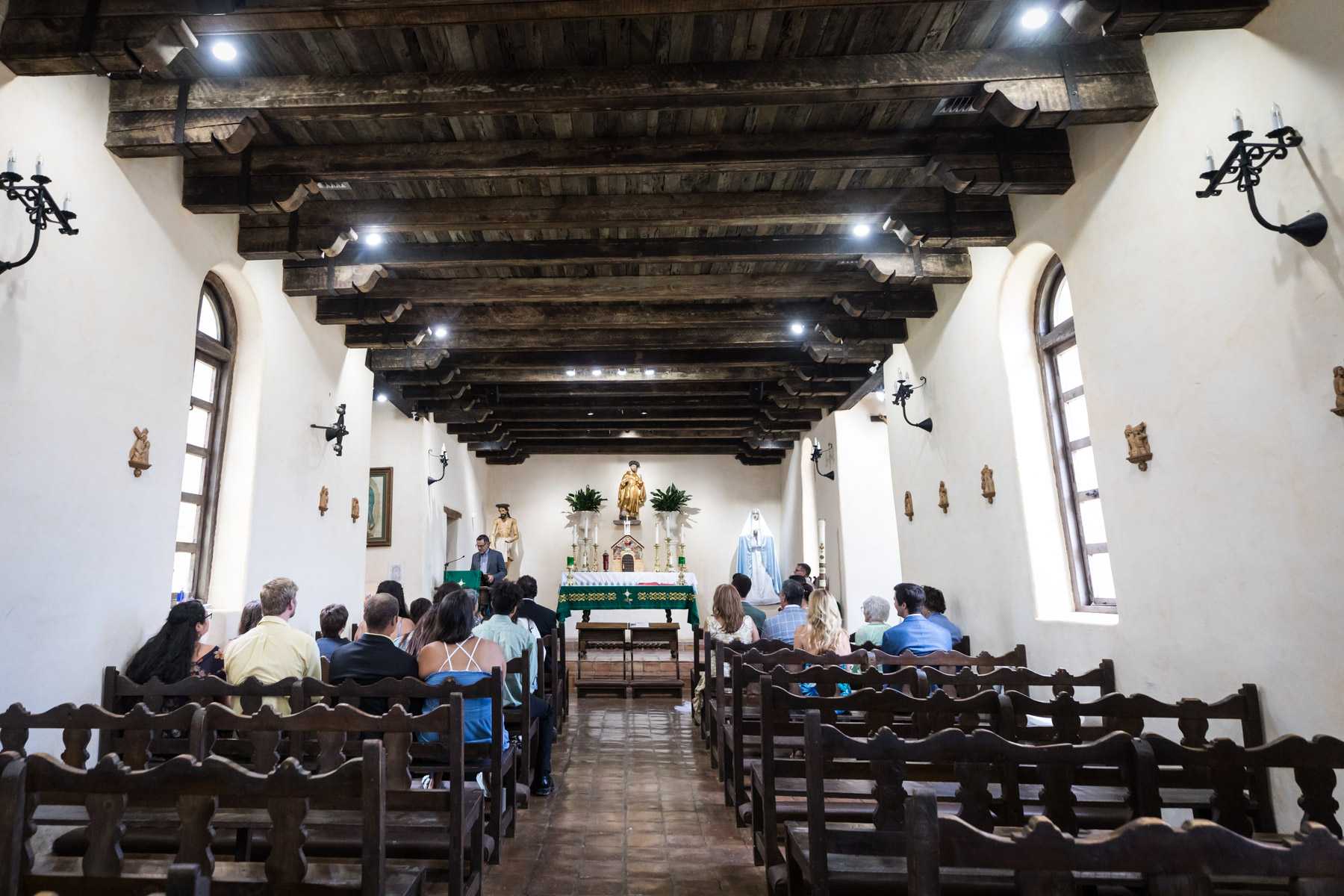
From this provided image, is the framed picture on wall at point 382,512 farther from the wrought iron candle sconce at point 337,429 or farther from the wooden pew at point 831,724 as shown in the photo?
the wooden pew at point 831,724

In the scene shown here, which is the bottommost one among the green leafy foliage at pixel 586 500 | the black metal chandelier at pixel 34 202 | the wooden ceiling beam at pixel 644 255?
the black metal chandelier at pixel 34 202

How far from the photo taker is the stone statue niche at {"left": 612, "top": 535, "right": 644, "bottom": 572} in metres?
13.2

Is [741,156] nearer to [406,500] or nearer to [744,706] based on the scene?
[744,706]

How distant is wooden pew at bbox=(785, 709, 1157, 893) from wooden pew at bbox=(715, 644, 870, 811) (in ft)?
5.22

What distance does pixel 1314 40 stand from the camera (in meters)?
2.69

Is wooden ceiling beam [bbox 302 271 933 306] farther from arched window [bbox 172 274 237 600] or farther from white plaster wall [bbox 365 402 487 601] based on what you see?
white plaster wall [bbox 365 402 487 601]

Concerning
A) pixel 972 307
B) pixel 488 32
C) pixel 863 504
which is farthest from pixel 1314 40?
pixel 863 504

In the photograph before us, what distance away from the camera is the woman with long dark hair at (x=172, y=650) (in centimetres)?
375

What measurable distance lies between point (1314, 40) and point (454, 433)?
410 inches

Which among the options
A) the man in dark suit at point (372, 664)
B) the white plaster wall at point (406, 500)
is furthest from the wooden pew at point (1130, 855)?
the white plaster wall at point (406, 500)

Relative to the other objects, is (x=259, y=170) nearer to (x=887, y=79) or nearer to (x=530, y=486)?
(x=887, y=79)

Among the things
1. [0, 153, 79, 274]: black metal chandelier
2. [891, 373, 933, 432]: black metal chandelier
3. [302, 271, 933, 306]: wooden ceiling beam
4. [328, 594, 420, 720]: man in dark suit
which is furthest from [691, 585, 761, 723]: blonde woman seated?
[0, 153, 79, 274]: black metal chandelier

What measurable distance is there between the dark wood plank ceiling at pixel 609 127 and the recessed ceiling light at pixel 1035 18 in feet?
0.13

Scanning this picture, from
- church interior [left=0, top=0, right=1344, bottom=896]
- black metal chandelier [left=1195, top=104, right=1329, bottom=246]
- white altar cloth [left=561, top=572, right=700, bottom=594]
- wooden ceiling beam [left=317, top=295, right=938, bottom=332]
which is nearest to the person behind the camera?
Result: church interior [left=0, top=0, right=1344, bottom=896]
